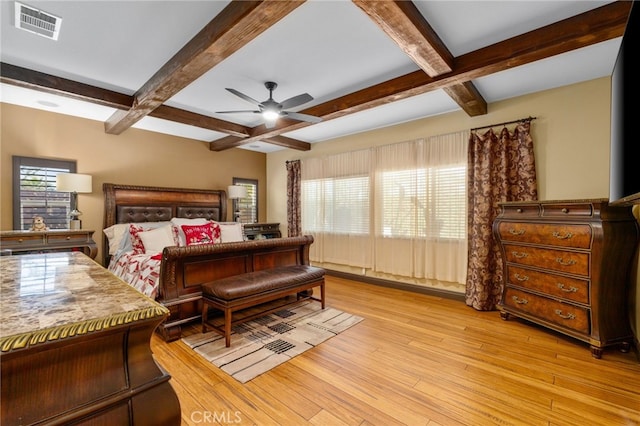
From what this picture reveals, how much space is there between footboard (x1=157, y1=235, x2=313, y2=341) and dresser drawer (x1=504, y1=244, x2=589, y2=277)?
2.67m

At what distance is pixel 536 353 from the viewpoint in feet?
8.26

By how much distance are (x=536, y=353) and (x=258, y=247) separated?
295cm

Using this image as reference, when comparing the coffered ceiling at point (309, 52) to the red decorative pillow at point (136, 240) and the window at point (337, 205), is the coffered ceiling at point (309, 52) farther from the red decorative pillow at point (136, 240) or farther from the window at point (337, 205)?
the window at point (337, 205)

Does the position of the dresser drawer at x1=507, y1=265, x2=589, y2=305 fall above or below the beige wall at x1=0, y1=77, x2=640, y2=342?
below

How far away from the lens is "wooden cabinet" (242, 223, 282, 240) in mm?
5828

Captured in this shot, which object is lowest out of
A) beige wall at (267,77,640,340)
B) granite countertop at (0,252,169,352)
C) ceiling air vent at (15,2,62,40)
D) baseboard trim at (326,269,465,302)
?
baseboard trim at (326,269,465,302)

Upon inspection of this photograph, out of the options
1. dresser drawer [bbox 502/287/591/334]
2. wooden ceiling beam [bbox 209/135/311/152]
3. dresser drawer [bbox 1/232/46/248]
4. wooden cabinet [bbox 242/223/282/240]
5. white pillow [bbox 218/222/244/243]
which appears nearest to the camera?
dresser drawer [bbox 502/287/591/334]

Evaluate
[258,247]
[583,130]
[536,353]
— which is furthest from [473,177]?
[258,247]

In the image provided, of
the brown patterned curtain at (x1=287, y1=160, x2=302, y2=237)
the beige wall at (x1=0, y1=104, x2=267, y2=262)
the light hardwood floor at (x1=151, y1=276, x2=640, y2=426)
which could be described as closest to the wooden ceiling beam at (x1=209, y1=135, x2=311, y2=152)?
the beige wall at (x1=0, y1=104, x2=267, y2=262)

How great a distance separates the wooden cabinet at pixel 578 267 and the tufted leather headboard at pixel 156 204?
499 cm

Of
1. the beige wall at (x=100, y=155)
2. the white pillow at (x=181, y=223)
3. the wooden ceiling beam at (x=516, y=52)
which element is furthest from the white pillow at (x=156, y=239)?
the wooden ceiling beam at (x=516, y=52)

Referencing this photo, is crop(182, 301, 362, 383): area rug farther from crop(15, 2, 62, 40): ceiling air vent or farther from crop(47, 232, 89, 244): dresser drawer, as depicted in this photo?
crop(15, 2, 62, 40): ceiling air vent

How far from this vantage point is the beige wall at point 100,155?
11.9 ft

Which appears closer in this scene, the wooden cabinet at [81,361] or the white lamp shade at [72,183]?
the wooden cabinet at [81,361]
